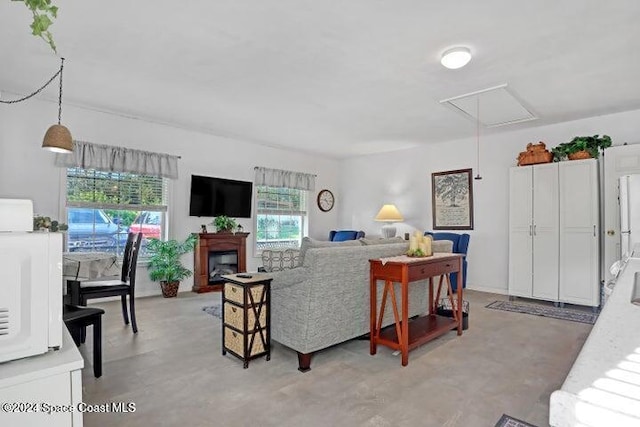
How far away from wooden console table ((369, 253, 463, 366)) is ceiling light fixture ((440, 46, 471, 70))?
5.43 feet

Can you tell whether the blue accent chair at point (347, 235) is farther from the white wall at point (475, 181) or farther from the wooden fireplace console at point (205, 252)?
the wooden fireplace console at point (205, 252)

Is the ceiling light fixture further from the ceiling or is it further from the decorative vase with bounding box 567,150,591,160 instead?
the decorative vase with bounding box 567,150,591,160

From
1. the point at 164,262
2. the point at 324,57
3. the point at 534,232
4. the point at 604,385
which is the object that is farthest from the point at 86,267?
the point at 534,232

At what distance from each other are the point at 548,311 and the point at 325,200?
14.6 feet

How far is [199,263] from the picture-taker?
525cm

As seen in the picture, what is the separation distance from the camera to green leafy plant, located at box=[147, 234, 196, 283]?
4.84 m

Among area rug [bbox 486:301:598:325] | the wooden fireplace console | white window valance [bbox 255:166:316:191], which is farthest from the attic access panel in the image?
the wooden fireplace console

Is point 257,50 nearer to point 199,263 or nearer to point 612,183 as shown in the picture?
point 199,263

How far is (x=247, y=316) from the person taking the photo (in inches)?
102

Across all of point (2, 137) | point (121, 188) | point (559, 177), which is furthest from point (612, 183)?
point (2, 137)

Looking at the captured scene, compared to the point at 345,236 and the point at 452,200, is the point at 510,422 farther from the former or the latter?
the point at 345,236

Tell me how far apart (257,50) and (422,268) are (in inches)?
88.3

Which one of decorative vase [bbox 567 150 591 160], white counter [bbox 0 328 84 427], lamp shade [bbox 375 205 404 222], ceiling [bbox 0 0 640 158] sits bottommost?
white counter [bbox 0 328 84 427]

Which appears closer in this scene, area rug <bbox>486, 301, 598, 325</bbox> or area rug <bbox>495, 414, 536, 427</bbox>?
area rug <bbox>495, 414, 536, 427</bbox>
